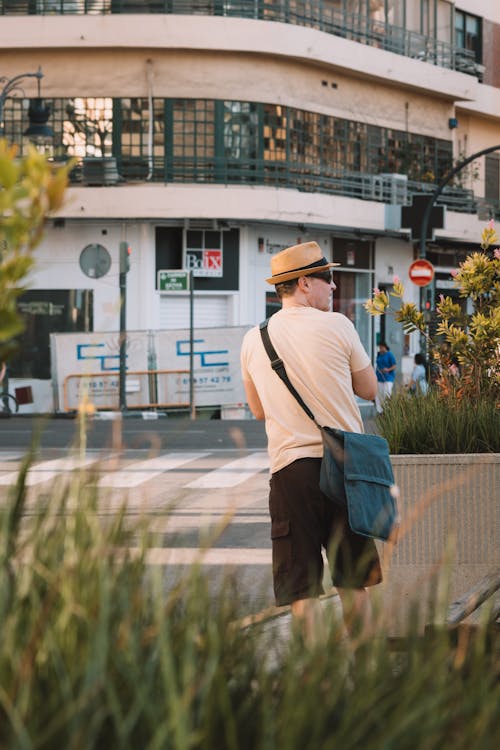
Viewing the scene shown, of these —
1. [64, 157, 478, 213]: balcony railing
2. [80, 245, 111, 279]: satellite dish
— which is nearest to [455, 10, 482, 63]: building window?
[64, 157, 478, 213]: balcony railing

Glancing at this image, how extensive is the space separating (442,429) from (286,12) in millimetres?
32584

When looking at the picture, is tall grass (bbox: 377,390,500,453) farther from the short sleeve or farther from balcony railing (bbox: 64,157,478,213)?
balcony railing (bbox: 64,157,478,213)

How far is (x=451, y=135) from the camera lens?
4591 centimetres

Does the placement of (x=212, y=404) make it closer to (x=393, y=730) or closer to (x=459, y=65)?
(x=459, y=65)

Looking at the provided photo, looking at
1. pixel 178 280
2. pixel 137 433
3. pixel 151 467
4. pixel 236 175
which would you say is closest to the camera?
pixel 151 467

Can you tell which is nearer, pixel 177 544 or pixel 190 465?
pixel 177 544

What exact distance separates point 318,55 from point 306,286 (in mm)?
33780

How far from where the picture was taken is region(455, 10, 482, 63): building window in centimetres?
4694

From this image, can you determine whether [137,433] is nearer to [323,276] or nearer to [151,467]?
[151,467]

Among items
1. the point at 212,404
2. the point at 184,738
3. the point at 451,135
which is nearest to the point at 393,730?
the point at 184,738

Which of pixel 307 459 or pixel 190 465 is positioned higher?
pixel 307 459

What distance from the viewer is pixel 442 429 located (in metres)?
7.57

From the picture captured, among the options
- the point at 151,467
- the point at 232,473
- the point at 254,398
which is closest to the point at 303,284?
the point at 254,398

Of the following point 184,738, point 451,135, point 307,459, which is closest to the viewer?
point 184,738
